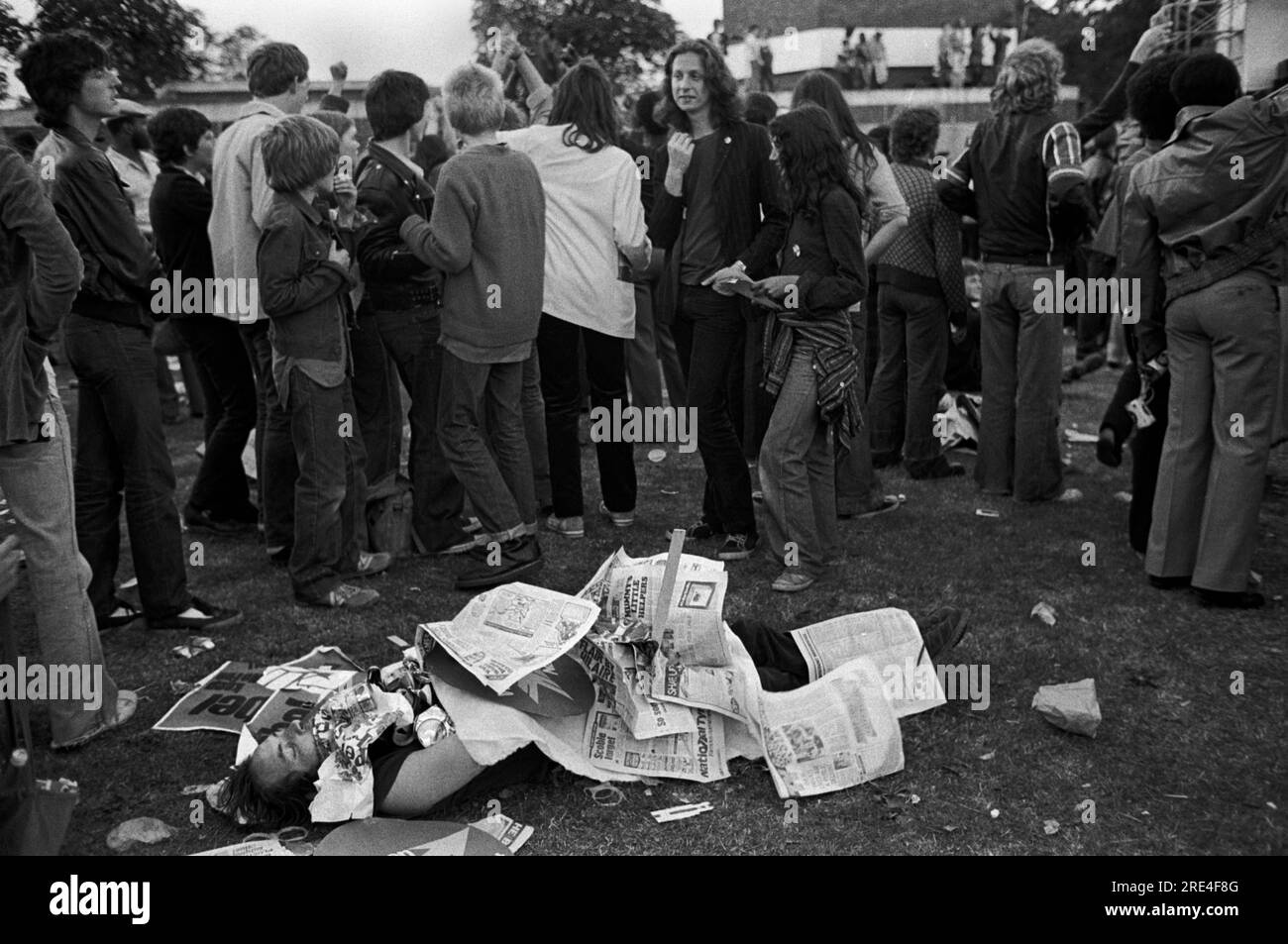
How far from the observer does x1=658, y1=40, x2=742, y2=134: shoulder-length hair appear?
5297mm

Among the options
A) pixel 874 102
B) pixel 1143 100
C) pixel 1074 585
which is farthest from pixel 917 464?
pixel 874 102

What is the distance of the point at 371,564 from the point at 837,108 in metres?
2.87

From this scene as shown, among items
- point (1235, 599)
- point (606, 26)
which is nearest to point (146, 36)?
point (1235, 599)

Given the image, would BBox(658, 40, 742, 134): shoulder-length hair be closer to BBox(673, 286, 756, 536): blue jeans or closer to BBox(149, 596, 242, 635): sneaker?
BBox(673, 286, 756, 536): blue jeans

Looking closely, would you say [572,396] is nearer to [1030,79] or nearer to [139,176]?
[1030,79]

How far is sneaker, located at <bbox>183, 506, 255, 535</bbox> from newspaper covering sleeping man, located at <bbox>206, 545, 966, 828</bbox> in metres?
2.74

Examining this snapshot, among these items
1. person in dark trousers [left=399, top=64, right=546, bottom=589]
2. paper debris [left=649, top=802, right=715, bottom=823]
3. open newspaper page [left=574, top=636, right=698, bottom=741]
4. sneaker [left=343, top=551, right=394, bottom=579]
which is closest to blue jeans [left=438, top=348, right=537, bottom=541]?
person in dark trousers [left=399, top=64, right=546, bottom=589]

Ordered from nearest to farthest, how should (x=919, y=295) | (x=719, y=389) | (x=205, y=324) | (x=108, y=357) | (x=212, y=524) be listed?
(x=108, y=357) → (x=719, y=389) → (x=205, y=324) → (x=212, y=524) → (x=919, y=295)

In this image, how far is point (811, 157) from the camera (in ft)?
15.7

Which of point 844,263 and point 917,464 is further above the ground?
point 844,263

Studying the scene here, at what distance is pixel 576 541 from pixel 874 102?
27.4 metres

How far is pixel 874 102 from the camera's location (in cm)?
3078

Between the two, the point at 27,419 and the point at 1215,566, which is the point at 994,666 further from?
the point at 27,419

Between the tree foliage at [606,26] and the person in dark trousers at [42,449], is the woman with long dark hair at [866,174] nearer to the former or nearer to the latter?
the person in dark trousers at [42,449]
